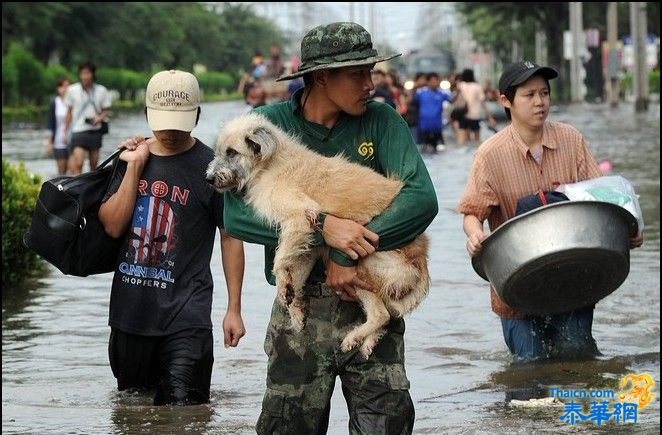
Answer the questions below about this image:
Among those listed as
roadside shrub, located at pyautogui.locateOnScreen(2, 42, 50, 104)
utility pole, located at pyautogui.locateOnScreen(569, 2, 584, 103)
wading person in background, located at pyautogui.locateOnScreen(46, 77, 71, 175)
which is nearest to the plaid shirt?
wading person in background, located at pyautogui.locateOnScreen(46, 77, 71, 175)

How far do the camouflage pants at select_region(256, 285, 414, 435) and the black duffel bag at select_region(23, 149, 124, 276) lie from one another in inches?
72.5

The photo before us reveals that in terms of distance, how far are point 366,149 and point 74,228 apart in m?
2.04

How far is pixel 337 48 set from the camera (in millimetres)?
4789

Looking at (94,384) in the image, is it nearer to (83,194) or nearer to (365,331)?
(83,194)

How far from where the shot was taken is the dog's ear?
4742 mm

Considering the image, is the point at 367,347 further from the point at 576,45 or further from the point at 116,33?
the point at 116,33

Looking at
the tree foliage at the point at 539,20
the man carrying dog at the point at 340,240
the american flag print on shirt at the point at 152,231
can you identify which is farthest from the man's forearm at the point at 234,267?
the tree foliage at the point at 539,20

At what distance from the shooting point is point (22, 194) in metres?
11.5

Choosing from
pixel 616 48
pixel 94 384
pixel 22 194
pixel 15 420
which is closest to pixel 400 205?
pixel 15 420

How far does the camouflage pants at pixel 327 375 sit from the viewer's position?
4.85 m

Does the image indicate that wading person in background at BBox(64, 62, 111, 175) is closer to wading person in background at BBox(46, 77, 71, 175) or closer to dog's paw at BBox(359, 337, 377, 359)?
wading person in background at BBox(46, 77, 71, 175)

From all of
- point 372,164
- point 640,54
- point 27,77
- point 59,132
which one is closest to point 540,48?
point 27,77

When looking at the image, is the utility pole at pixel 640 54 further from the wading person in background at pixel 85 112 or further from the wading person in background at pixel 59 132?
the wading person in background at pixel 85 112

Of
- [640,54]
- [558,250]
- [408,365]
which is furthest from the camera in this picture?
[640,54]
